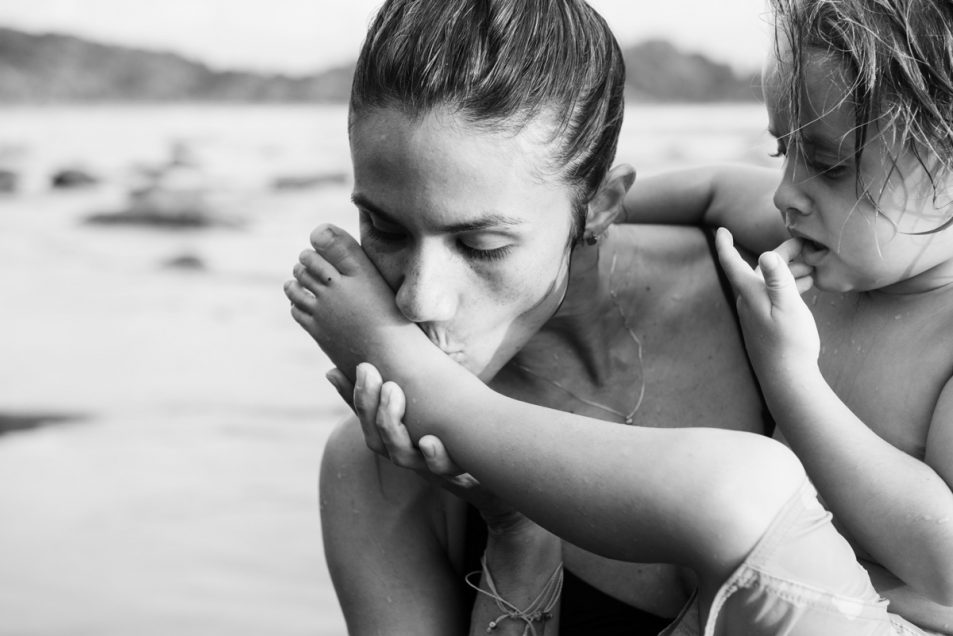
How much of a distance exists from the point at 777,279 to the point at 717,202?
2.29 ft

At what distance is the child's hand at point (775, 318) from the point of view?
6.47ft

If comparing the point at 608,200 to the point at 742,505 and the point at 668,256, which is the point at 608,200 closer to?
the point at 668,256

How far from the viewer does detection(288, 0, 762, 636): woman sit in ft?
6.91

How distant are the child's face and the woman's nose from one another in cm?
60

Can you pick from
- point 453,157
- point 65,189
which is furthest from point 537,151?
point 65,189

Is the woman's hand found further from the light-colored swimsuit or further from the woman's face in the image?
the light-colored swimsuit

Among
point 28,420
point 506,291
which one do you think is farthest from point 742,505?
point 28,420

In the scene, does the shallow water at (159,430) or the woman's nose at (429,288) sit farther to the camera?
the shallow water at (159,430)

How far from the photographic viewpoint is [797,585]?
174 cm

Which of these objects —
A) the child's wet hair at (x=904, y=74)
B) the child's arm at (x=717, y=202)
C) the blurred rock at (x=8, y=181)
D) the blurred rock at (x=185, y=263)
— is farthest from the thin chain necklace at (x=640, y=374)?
the blurred rock at (x=8, y=181)

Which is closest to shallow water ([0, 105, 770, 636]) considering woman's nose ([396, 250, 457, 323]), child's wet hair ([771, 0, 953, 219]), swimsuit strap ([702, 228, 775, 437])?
swimsuit strap ([702, 228, 775, 437])

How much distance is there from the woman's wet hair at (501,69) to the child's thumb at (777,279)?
437 millimetres

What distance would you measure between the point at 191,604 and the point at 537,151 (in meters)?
2.41

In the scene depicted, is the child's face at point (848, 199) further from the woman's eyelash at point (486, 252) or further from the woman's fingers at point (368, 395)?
the woman's fingers at point (368, 395)
